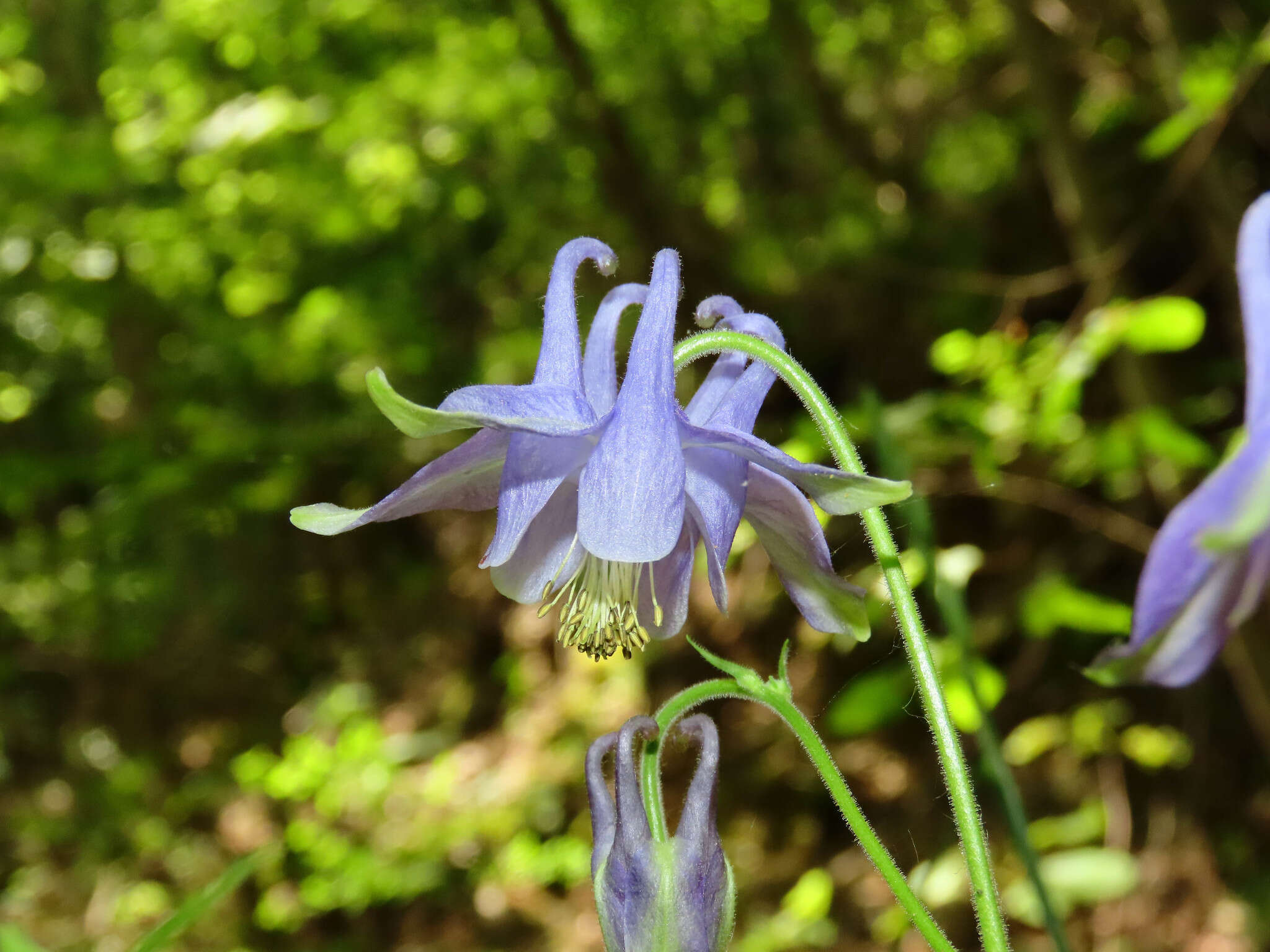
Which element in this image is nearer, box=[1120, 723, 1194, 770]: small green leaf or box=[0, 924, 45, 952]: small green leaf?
box=[0, 924, 45, 952]: small green leaf

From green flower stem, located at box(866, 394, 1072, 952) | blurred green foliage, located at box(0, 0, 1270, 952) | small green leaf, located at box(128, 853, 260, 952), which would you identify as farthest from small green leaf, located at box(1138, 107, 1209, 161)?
small green leaf, located at box(128, 853, 260, 952)

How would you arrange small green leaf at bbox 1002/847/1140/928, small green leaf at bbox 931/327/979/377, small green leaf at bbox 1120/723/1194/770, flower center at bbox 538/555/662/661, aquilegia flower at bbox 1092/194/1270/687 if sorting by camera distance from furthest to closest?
1. small green leaf at bbox 1120/723/1194/770
2. small green leaf at bbox 1002/847/1140/928
3. small green leaf at bbox 931/327/979/377
4. flower center at bbox 538/555/662/661
5. aquilegia flower at bbox 1092/194/1270/687

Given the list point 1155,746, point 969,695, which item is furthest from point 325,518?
point 1155,746

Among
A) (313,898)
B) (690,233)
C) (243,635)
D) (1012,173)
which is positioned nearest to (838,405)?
(690,233)

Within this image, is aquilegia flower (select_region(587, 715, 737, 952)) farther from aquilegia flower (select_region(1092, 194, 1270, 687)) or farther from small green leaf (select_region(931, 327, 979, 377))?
small green leaf (select_region(931, 327, 979, 377))

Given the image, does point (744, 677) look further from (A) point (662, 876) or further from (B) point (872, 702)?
(B) point (872, 702)

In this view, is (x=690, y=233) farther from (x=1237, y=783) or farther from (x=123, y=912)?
(x=123, y=912)

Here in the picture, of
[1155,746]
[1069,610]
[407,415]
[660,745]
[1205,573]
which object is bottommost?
[1155,746]
